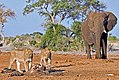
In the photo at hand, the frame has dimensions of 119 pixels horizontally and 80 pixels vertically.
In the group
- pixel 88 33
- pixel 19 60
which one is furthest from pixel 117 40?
pixel 19 60

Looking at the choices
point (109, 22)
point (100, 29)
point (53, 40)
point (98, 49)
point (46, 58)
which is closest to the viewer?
point (46, 58)

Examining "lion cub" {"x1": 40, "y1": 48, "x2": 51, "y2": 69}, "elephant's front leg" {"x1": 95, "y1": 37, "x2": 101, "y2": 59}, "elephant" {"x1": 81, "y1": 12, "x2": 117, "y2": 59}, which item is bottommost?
"lion cub" {"x1": 40, "y1": 48, "x2": 51, "y2": 69}

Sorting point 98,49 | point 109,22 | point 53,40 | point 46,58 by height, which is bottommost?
point 46,58

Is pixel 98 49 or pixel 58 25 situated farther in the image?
pixel 58 25

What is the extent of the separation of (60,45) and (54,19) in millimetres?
10623

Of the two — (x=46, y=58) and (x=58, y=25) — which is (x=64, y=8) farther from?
(x=46, y=58)

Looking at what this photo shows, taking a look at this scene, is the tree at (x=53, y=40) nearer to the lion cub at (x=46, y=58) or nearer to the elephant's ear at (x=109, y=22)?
the elephant's ear at (x=109, y=22)

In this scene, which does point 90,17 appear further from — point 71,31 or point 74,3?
point 74,3

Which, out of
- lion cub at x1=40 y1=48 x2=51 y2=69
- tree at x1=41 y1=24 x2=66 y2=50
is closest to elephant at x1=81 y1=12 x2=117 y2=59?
lion cub at x1=40 y1=48 x2=51 y2=69

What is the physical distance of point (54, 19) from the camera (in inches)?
2295

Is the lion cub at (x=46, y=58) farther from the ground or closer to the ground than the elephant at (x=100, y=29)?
closer to the ground

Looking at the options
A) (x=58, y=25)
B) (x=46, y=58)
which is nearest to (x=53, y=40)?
(x=58, y=25)

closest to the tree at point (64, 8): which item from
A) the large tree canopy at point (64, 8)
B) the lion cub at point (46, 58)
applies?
the large tree canopy at point (64, 8)

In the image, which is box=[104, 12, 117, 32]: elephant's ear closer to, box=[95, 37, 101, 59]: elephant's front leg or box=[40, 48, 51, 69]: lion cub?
box=[95, 37, 101, 59]: elephant's front leg
